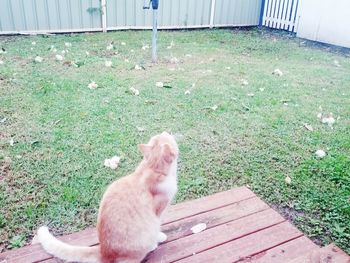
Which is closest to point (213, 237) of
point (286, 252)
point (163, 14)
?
point (286, 252)

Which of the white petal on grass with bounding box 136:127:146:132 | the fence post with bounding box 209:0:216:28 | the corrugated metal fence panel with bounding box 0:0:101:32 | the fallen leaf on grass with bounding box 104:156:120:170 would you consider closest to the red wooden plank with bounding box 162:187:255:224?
the fallen leaf on grass with bounding box 104:156:120:170

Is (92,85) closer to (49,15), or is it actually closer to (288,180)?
(288,180)

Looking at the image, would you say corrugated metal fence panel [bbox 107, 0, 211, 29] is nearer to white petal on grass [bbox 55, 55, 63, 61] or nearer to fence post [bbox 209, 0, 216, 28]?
fence post [bbox 209, 0, 216, 28]

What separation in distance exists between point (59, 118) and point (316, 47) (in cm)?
559

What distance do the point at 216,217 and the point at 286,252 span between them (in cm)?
44

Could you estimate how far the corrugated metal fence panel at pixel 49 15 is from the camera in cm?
630

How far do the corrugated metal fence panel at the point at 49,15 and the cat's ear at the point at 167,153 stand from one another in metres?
5.99

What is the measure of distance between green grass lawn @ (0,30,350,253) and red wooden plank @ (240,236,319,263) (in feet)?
0.86

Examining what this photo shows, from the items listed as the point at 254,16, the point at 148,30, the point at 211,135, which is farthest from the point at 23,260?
the point at 254,16

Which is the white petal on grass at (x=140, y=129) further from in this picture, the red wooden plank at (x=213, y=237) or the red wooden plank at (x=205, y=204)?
the red wooden plank at (x=213, y=237)

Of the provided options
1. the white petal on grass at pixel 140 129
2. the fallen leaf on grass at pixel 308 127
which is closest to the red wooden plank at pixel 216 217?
the white petal on grass at pixel 140 129

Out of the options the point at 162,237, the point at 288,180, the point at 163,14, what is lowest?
the point at 288,180

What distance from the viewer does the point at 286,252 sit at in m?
1.77

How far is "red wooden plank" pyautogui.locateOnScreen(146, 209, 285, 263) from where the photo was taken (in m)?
1.73
